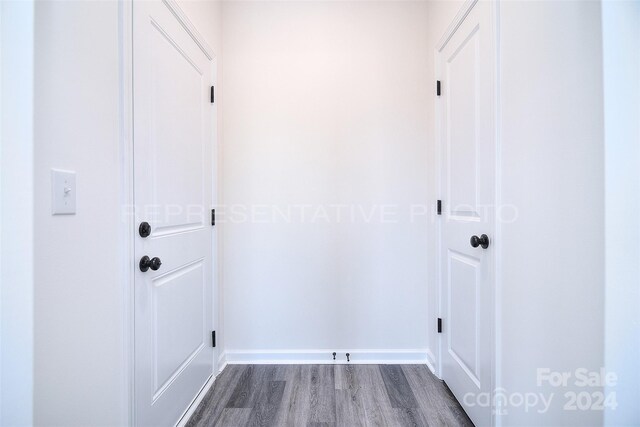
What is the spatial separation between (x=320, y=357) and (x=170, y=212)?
55.7 inches

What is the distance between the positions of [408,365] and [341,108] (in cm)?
189

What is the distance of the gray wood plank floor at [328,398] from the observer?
1456 millimetres

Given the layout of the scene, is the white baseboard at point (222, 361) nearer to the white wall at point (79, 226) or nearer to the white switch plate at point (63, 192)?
the white wall at point (79, 226)

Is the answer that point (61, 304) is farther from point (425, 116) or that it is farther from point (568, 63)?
point (425, 116)

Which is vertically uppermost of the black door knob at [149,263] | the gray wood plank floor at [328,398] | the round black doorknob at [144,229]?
the round black doorknob at [144,229]

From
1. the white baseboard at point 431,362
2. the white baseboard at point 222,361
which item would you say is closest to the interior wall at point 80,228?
the white baseboard at point 222,361

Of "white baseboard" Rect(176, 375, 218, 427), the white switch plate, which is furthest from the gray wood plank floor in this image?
the white switch plate

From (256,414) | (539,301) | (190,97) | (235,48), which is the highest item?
(235,48)

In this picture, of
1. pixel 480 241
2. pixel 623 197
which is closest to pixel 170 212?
pixel 480 241

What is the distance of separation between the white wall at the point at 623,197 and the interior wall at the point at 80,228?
5.02ft

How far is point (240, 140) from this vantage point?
1977mm

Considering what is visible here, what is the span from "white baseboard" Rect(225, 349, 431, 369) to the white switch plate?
156 centimetres

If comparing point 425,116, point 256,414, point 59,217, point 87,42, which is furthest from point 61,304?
point 425,116

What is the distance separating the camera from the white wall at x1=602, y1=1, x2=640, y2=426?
751mm
